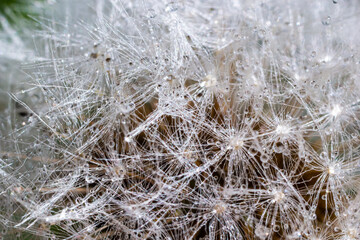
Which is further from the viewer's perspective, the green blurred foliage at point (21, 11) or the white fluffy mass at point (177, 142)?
the green blurred foliage at point (21, 11)

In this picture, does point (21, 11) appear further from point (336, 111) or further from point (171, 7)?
point (336, 111)

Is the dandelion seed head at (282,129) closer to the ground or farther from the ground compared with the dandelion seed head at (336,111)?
closer to the ground

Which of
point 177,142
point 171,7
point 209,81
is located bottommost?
point 177,142

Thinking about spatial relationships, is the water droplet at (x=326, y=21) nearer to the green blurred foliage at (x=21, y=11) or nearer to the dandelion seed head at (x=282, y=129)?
the dandelion seed head at (x=282, y=129)

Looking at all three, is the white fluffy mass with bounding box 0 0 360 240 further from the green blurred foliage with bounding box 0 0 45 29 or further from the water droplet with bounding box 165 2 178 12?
the green blurred foliage with bounding box 0 0 45 29

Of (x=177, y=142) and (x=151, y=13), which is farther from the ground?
(x=151, y=13)

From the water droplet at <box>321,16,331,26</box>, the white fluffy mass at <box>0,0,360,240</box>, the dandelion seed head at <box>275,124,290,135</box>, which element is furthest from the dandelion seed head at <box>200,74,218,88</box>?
the water droplet at <box>321,16,331,26</box>

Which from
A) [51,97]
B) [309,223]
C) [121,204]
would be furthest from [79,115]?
[309,223]

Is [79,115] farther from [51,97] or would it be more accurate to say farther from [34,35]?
[34,35]

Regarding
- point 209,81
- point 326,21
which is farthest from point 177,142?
point 326,21

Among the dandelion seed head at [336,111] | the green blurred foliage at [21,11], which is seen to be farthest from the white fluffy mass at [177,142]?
the green blurred foliage at [21,11]

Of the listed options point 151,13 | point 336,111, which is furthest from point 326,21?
point 151,13

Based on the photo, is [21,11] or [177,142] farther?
[21,11]
